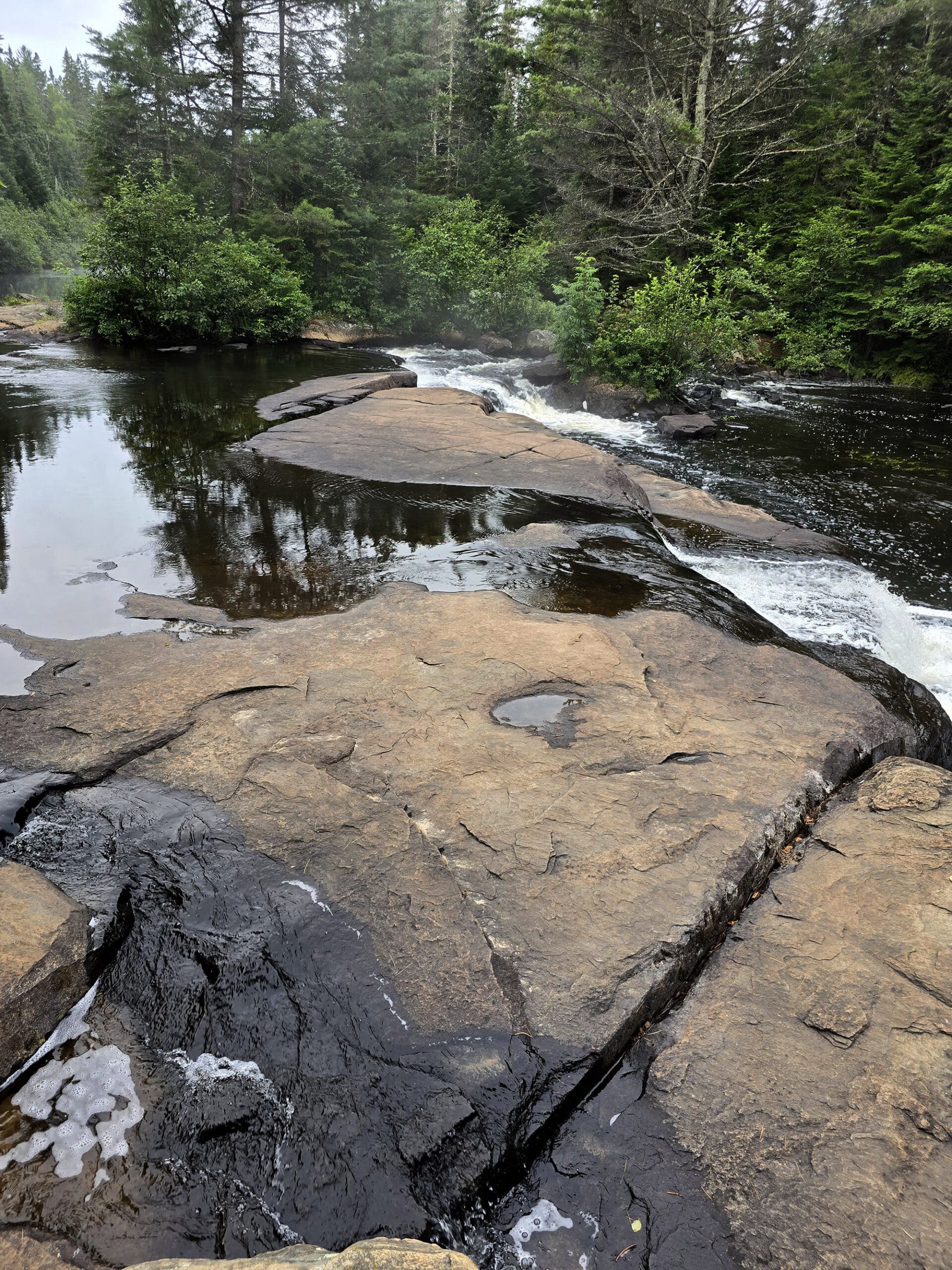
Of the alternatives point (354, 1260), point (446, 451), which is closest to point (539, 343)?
point (446, 451)

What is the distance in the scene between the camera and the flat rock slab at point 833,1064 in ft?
5.43

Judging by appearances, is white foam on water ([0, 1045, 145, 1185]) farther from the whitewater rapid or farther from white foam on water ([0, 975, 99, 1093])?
the whitewater rapid

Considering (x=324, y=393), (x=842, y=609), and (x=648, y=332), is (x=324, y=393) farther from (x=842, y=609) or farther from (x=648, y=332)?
(x=842, y=609)

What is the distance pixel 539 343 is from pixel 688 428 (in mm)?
9957

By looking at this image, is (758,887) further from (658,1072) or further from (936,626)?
(936,626)

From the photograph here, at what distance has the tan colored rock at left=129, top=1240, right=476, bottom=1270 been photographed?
4.44 ft

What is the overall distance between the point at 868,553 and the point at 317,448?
5934mm

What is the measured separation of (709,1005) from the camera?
2.20 metres

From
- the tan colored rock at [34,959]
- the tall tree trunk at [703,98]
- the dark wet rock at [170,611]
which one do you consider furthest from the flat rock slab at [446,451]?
the tall tree trunk at [703,98]

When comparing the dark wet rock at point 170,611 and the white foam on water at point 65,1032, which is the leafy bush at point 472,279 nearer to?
the dark wet rock at point 170,611

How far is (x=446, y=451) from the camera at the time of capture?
26.4ft

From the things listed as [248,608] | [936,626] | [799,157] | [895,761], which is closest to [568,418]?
[936,626]

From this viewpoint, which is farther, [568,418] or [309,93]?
[309,93]

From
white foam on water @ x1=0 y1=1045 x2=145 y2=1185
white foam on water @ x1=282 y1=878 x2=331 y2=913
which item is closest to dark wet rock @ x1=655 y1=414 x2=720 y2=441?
white foam on water @ x1=282 y1=878 x2=331 y2=913
